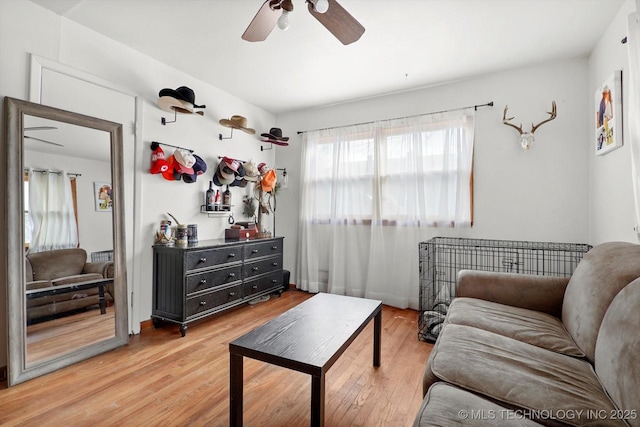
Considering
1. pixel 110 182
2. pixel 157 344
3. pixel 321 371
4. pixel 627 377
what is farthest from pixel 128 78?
pixel 627 377

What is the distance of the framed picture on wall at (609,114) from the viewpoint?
6.84 feet

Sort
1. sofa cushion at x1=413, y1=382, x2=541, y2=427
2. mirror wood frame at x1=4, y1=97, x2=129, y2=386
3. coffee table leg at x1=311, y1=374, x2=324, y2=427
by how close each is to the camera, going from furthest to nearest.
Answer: mirror wood frame at x1=4, y1=97, x2=129, y2=386, coffee table leg at x1=311, y1=374, x2=324, y2=427, sofa cushion at x1=413, y1=382, x2=541, y2=427

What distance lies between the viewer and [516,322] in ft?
5.54

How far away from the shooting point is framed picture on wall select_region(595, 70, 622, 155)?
2086 millimetres

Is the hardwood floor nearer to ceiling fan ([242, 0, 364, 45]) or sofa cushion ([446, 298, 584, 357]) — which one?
sofa cushion ([446, 298, 584, 357])

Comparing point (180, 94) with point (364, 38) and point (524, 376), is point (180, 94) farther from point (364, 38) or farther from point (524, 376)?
point (524, 376)

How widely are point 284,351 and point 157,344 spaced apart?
1718 millimetres

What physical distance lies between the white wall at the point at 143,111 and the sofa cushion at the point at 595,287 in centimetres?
322

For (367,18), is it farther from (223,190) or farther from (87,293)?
(87,293)

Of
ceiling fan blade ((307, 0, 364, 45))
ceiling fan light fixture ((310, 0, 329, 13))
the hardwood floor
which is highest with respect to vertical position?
ceiling fan blade ((307, 0, 364, 45))

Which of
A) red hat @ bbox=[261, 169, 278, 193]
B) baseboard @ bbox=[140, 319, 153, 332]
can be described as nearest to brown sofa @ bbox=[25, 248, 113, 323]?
baseboard @ bbox=[140, 319, 153, 332]

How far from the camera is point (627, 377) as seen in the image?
0.95 metres

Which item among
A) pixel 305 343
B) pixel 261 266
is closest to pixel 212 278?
pixel 261 266

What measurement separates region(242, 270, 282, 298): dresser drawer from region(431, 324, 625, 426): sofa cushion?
7.52 feet
